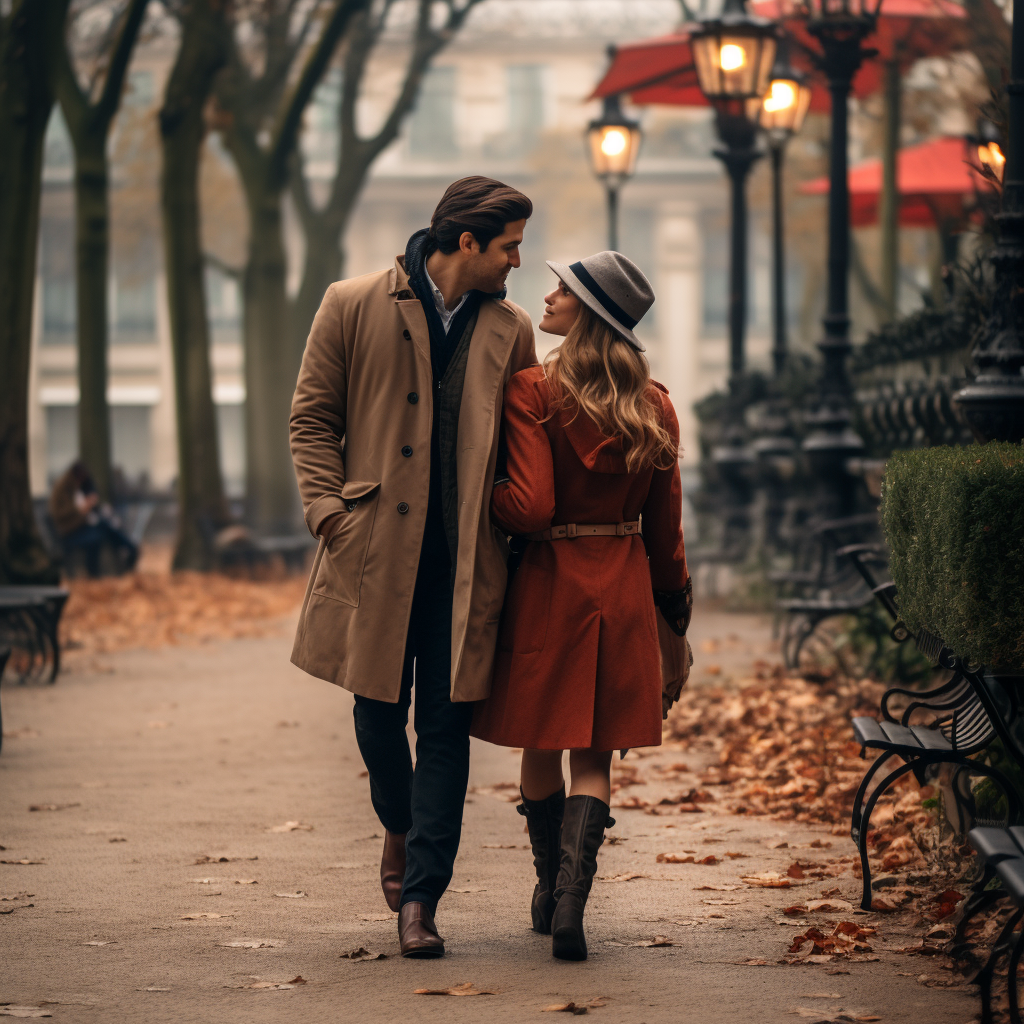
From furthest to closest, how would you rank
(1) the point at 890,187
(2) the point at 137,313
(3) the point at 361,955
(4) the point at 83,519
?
(2) the point at 137,313
(4) the point at 83,519
(1) the point at 890,187
(3) the point at 361,955

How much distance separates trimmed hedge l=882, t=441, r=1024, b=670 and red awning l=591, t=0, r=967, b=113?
10.3 metres

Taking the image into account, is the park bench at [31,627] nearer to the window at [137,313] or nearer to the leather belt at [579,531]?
the leather belt at [579,531]

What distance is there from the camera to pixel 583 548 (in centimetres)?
466

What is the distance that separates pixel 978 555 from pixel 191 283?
14789mm

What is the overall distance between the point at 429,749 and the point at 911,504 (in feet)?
5.25

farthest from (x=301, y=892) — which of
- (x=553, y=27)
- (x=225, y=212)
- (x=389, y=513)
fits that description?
(x=553, y=27)

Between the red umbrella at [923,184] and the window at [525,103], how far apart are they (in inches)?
1497

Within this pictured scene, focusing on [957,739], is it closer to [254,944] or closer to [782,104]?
[254,944]

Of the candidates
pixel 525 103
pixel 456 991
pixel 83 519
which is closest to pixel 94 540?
pixel 83 519

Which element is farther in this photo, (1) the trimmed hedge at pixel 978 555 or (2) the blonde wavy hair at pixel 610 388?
(2) the blonde wavy hair at pixel 610 388

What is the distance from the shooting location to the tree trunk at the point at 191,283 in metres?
17.1

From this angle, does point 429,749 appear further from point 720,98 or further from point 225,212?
point 225,212

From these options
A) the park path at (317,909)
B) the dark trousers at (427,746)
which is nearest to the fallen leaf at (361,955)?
the park path at (317,909)

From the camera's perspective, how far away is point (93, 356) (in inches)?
749
